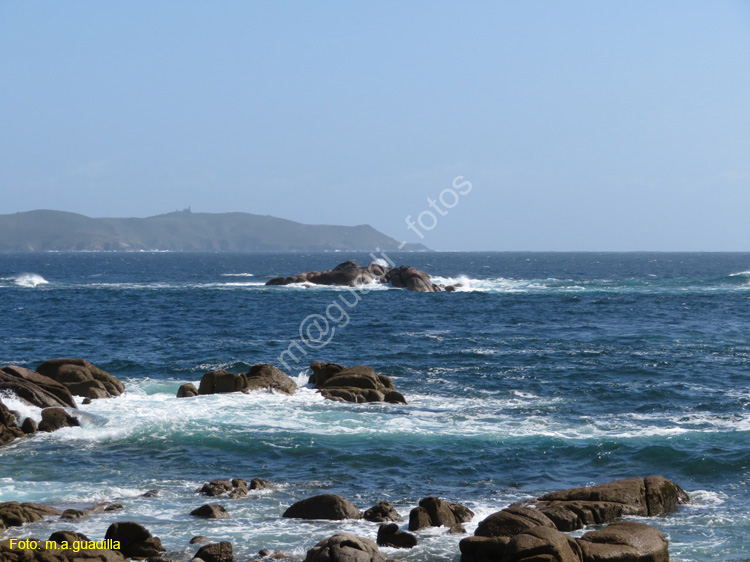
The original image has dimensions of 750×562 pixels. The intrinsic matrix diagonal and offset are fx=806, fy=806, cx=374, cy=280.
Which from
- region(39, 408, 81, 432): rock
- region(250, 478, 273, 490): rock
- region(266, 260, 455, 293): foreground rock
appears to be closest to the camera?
region(250, 478, 273, 490): rock

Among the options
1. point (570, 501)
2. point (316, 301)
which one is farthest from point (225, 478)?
point (316, 301)

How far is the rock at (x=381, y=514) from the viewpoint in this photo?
56.0ft

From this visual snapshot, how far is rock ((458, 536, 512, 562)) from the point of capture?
1455cm

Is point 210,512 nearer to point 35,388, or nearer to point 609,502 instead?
point 609,502

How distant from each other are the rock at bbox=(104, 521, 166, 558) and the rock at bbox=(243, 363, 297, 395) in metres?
16.4

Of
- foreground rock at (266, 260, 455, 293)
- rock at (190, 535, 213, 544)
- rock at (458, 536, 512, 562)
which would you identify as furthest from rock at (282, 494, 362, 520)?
foreground rock at (266, 260, 455, 293)

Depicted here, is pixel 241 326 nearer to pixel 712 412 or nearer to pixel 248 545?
pixel 712 412

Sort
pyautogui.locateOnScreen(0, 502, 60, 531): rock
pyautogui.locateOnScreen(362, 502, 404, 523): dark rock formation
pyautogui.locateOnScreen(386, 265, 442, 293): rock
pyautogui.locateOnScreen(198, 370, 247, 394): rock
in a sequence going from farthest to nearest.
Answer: pyautogui.locateOnScreen(386, 265, 442, 293): rock
pyautogui.locateOnScreen(198, 370, 247, 394): rock
pyautogui.locateOnScreen(362, 502, 404, 523): dark rock formation
pyautogui.locateOnScreen(0, 502, 60, 531): rock

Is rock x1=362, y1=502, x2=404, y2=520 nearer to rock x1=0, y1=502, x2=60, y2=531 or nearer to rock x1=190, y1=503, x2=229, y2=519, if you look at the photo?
rock x1=190, y1=503, x2=229, y2=519

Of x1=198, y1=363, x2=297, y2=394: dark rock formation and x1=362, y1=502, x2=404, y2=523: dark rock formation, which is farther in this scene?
x1=198, y1=363, x2=297, y2=394: dark rock formation

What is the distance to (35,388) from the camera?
27062 mm

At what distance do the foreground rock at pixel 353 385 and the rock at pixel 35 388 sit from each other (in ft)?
30.4

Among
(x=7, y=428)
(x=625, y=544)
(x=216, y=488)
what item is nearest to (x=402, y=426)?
(x=216, y=488)

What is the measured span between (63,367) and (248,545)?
18.1 m
